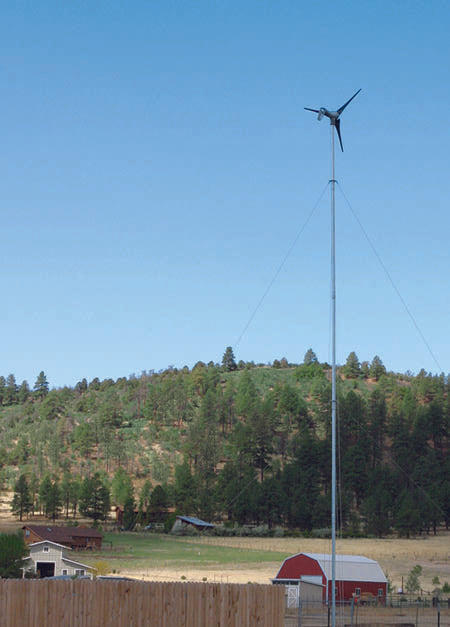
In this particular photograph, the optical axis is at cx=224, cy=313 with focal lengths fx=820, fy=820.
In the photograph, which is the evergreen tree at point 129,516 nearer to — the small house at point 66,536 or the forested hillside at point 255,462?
the forested hillside at point 255,462

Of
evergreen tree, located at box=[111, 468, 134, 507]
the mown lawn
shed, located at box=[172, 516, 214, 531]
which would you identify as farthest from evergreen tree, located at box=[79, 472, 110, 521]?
the mown lawn

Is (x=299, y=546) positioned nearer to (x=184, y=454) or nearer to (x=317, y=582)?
(x=317, y=582)

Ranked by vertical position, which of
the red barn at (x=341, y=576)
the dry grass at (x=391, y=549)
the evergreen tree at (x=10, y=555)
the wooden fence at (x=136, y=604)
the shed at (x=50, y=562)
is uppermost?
the wooden fence at (x=136, y=604)

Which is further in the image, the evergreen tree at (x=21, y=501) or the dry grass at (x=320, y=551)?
the evergreen tree at (x=21, y=501)

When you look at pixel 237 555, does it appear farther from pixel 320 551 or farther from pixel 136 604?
pixel 136 604

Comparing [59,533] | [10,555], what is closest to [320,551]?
[59,533]

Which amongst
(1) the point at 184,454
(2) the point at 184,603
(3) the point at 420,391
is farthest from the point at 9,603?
(3) the point at 420,391

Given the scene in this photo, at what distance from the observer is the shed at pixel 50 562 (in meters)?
64.4

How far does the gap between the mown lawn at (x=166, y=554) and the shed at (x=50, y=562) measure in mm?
3203

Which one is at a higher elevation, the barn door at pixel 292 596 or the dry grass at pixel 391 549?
the barn door at pixel 292 596

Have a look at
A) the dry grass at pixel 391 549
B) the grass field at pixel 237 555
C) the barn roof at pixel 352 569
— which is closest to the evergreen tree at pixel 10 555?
the grass field at pixel 237 555

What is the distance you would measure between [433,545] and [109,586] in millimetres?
85737

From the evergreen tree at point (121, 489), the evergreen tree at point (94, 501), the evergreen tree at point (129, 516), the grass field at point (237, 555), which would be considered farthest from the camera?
the evergreen tree at point (121, 489)

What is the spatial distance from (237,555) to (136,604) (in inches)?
2474
